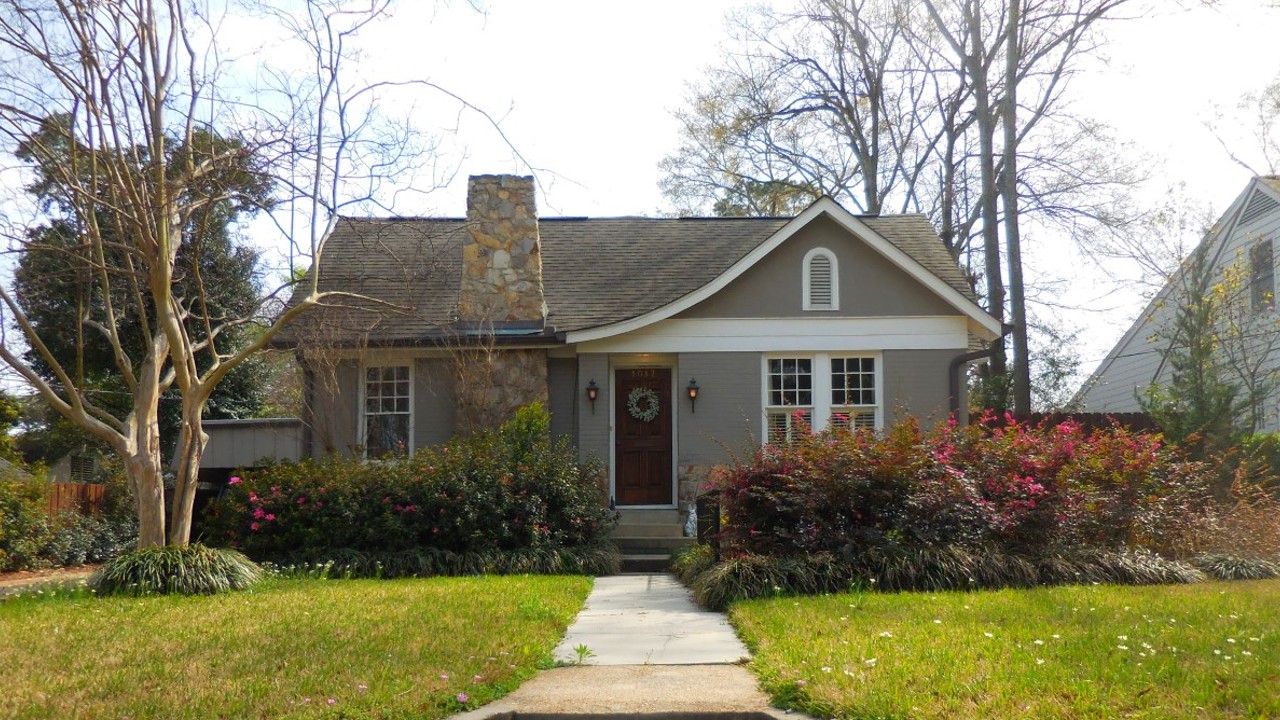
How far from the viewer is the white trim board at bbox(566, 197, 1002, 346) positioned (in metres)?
15.1

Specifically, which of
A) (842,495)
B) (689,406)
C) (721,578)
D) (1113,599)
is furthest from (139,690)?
(689,406)

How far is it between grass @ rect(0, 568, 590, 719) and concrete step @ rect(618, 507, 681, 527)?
486 centimetres

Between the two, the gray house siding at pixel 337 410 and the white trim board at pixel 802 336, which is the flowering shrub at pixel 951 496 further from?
the gray house siding at pixel 337 410

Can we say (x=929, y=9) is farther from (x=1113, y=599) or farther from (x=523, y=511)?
(x=1113, y=599)

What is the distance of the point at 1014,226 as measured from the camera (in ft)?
71.7

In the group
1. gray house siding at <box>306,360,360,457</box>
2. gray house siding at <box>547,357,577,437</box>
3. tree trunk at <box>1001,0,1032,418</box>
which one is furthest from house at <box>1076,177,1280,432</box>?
gray house siding at <box>306,360,360,457</box>

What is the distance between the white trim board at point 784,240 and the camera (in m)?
15.1

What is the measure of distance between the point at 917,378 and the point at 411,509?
736cm

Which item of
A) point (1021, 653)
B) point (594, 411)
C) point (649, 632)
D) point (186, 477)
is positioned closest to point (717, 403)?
point (594, 411)

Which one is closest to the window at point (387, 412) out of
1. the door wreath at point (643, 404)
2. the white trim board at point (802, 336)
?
the white trim board at point (802, 336)

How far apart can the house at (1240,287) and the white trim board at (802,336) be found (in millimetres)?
4653

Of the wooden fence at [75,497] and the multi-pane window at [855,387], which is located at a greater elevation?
the multi-pane window at [855,387]

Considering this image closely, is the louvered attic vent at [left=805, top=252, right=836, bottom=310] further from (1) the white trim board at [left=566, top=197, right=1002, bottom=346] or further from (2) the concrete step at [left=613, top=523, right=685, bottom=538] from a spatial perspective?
(2) the concrete step at [left=613, top=523, right=685, bottom=538]

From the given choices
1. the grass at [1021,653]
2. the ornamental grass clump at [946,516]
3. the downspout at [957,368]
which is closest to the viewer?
the grass at [1021,653]
